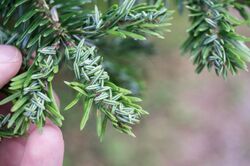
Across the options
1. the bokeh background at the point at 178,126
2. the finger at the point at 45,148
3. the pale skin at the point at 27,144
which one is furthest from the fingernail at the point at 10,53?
the bokeh background at the point at 178,126

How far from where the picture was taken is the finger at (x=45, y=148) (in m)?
0.60

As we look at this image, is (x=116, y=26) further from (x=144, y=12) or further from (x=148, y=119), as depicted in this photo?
(x=148, y=119)

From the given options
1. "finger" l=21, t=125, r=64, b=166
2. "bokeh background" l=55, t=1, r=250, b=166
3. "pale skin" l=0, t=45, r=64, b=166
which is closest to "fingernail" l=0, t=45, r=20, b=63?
"pale skin" l=0, t=45, r=64, b=166

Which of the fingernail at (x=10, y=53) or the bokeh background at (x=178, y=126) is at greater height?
the fingernail at (x=10, y=53)

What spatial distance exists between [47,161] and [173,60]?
1649 mm

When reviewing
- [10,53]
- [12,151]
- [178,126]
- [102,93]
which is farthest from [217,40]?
[178,126]

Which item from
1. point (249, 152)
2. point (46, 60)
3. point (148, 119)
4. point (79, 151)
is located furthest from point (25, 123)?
point (249, 152)

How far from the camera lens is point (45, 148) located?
25.3 inches

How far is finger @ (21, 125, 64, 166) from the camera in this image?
60cm

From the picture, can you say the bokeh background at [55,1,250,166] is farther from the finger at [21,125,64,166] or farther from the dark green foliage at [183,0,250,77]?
the dark green foliage at [183,0,250,77]

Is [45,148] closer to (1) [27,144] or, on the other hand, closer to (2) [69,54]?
(1) [27,144]

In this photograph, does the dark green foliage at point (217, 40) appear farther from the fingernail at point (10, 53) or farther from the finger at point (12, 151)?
the finger at point (12, 151)

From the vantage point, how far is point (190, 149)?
199cm

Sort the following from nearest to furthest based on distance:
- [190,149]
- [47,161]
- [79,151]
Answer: [47,161] → [79,151] → [190,149]
